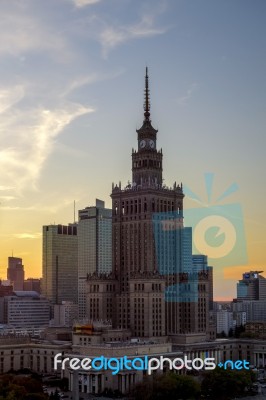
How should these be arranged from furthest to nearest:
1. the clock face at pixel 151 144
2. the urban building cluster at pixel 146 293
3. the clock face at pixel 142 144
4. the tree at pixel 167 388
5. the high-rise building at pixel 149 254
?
the clock face at pixel 142 144 → the clock face at pixel 151 144 → the high-rise building at pixel 149 254 → the urban building cluster at pixel 146 293 → the tree at pixel 167 388

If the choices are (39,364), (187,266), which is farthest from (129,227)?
(39,364)

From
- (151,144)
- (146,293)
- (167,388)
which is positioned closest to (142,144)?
(151,144)

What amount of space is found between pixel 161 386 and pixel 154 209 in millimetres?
46169

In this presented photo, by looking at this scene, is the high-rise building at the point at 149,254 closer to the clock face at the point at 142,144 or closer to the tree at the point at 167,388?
the clock face at the point at 142,144

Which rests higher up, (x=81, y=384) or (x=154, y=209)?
(x=154, y=209)

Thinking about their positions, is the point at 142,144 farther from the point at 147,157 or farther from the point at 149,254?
the point at 149,254

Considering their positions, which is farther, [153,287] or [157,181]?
[157,181]

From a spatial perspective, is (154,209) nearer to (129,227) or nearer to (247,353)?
(129,227)

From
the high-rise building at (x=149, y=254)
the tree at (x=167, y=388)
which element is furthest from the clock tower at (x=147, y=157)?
the tree at (x=167, y=388)

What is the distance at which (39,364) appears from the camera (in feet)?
458

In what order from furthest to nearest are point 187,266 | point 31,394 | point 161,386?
1. point 187,266
2. point 161,386
3. point 31,394

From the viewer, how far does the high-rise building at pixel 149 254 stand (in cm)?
14675

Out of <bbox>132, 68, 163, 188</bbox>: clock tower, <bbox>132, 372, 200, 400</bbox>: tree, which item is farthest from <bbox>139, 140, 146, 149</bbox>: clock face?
<bbox>132, 372, 200, 400</bbox>: tree

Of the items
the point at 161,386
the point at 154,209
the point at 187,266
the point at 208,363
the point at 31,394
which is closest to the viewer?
the point at 31,394
